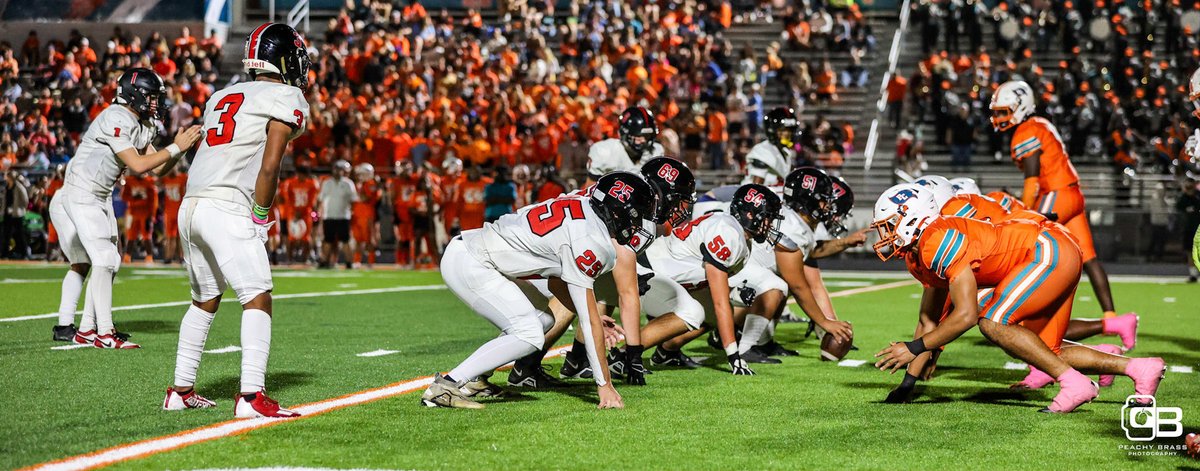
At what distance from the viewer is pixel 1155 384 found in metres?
5.96

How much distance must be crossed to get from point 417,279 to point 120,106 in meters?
9.24

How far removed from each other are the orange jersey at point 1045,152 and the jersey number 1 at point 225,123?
5869mm

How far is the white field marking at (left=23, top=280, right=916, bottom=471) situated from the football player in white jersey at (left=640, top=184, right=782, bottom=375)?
1572 millimetres

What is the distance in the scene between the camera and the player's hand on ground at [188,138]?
640 centimetres

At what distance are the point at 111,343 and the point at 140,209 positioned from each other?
13665mm

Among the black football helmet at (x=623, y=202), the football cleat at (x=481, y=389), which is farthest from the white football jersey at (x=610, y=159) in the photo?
the black football helmet at (x=623, y=202)

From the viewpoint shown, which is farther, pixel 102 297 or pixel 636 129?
pixel 636 129

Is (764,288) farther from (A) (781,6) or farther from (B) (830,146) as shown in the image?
(A) (781,6)

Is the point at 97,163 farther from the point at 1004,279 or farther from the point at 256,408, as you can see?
the point at 1004,279

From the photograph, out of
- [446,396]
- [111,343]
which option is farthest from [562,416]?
[111,343]

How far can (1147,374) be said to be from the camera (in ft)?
19.5

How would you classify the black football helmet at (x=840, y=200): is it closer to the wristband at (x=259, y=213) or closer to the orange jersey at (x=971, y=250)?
the orange jersey at (x=971, y=250)

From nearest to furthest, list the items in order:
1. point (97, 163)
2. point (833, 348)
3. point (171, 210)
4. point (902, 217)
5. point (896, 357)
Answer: point (896, 357)
point (902, 217)
point (833, 348)
point (97, 163)
point (171, 210)

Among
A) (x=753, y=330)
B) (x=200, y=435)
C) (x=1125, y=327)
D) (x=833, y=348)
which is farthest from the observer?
(x=753, y=330)
